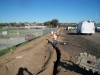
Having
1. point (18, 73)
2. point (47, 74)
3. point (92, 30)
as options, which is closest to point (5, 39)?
point (18, 73)

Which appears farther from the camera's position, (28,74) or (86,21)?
(86,21)

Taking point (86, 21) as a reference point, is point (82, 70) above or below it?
below

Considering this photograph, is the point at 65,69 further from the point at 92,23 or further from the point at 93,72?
the point at 92,23

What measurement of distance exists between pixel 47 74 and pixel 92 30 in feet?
85.2

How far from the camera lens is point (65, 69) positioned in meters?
6.75

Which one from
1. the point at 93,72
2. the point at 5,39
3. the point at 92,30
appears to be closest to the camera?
the point at 93,72

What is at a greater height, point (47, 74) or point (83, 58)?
point (83, 58)

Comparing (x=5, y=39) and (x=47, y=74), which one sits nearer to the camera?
(x=47, y=74)

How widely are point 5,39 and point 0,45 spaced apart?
1537 millimetres

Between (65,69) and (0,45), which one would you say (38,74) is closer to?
(65,69)

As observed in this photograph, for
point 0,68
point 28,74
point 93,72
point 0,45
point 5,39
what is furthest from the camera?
point 5,39

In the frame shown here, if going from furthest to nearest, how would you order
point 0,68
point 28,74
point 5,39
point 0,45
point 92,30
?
1. point 92,30
2. point 5,39
3. point 0,45
4. point 0,68
5. point 28,74

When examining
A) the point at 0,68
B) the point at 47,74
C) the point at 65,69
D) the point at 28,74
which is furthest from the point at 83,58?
the point at 0,68

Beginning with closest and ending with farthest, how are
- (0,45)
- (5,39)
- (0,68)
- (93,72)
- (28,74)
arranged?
1. (93,72)
2. (28,74)
3. (0,68)
4. (0,45)
5. (5,39)
